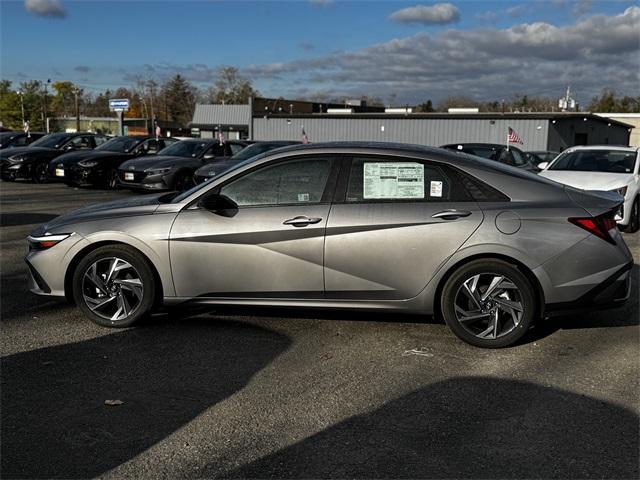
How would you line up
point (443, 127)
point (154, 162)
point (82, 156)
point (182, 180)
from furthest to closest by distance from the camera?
point (443, 127), point (82, 156), point (154, 162), point (182, 180)

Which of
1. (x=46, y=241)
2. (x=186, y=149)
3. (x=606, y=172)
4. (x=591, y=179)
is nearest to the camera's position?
(x=46, y=241)

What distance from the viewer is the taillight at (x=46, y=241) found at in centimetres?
524

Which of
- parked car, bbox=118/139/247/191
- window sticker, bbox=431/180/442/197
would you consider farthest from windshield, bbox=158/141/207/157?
window sticker, bbox=431/180/442/197

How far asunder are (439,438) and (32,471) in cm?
213

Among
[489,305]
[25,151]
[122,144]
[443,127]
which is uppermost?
[443,127]

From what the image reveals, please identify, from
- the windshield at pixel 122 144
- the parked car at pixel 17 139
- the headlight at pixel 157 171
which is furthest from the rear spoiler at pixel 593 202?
the parked car at pixel 17 139

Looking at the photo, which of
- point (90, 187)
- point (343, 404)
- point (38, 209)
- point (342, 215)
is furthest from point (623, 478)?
point (90, 187)

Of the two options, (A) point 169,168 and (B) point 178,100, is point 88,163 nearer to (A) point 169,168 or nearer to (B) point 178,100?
(A) point 169,168

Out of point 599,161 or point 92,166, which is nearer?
point 599,161

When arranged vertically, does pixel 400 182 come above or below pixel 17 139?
below

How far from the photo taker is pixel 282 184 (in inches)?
202

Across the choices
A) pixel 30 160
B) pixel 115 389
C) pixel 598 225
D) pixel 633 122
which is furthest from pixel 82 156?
pixel 633 122

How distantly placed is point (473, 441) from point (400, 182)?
228 cm

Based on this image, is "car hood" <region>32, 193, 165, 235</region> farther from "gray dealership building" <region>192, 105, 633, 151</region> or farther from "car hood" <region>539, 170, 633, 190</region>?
"gray dealership building" <region>192, 105, 633, 151</region>
